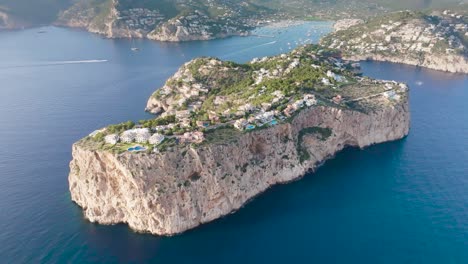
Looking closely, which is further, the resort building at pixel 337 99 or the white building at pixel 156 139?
the resort building at pixel 337 99

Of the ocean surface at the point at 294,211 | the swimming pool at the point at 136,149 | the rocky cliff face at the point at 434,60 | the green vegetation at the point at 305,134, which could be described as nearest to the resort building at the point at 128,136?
the swimming pool at the point at 136,149

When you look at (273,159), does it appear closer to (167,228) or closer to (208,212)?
(208,212)

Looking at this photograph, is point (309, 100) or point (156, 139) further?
point (309, 100)

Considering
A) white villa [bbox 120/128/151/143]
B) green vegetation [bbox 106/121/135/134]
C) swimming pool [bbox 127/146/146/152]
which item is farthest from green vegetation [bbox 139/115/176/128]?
swimming pool [bbox 127/146/146/152]

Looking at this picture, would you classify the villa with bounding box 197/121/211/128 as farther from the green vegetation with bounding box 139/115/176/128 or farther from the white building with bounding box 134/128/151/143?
the white building with bounding box 134/128/151/143

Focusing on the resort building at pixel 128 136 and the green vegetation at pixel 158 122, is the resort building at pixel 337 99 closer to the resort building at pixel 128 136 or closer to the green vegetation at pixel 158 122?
the green vegetation at pixel 158 122

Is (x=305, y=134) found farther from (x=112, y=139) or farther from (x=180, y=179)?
(x=112, y=139)

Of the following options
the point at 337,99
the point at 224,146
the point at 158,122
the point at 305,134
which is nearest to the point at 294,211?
the point at 224,146
